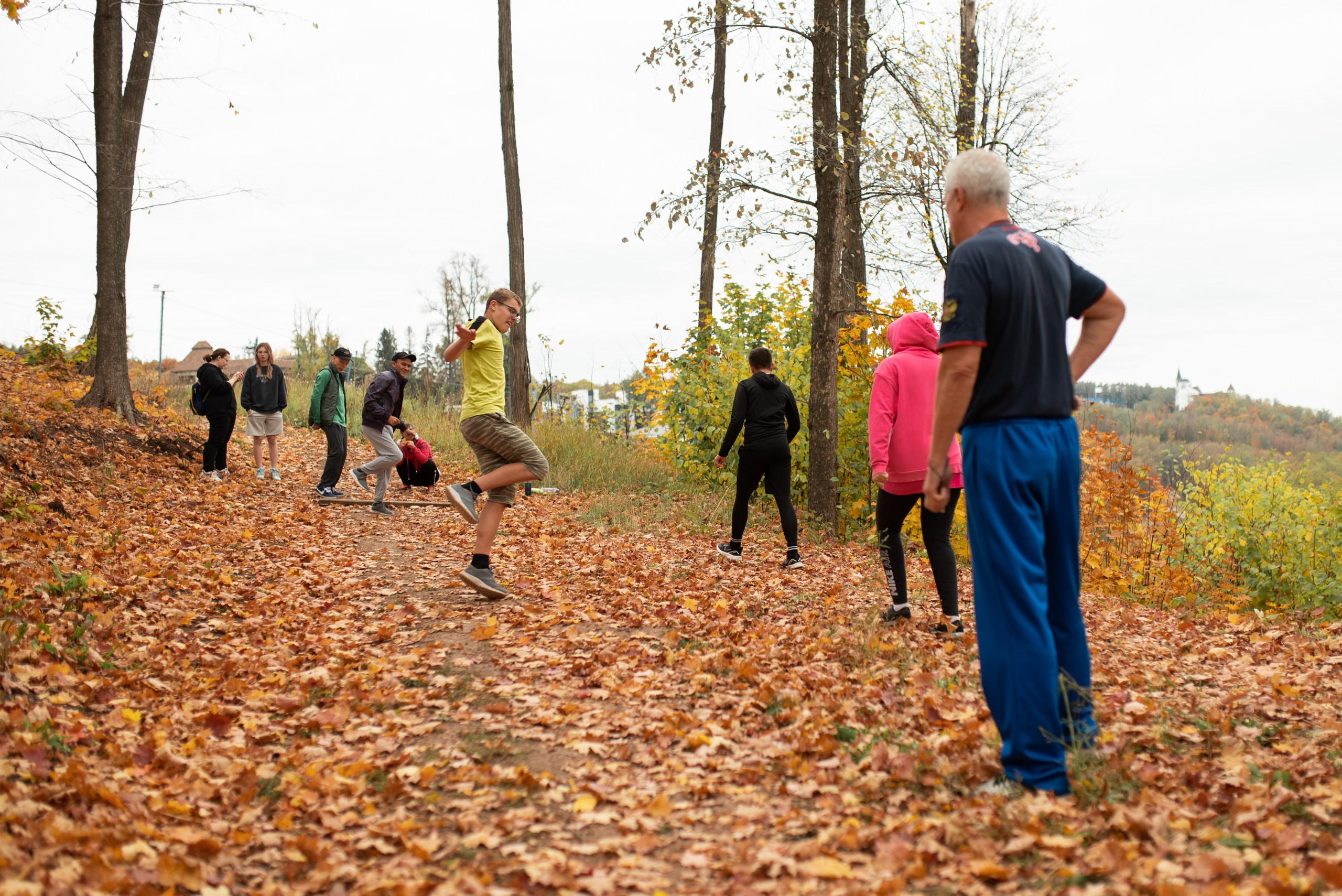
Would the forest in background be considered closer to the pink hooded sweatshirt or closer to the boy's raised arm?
the pink hooded sweatshirt

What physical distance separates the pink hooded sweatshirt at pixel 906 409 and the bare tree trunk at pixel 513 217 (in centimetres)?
1130

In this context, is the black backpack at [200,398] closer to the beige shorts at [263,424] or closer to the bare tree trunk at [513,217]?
the beige shorts at [263,424]

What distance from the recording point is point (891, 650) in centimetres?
546

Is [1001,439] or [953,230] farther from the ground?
[953,230]

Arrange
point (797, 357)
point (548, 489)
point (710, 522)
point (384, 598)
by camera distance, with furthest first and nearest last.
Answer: point (548, 489) → point (797, 357) → point (710, 522) → point (384, 598)

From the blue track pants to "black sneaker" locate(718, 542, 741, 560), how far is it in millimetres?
5629

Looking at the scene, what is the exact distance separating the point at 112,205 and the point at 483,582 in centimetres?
1133

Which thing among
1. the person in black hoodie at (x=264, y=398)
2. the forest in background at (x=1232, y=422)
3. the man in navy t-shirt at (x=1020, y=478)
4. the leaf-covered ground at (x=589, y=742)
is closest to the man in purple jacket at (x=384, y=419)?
the person in black hoodie at (x=264, y=398)

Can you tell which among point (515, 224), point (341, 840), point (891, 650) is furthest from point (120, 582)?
point (515, 224)

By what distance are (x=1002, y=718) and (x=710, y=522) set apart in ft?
26.7

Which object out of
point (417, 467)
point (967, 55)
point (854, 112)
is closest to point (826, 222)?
point (854, 112)

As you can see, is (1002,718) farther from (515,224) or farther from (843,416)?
(515,224)

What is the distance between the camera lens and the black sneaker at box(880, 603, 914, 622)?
617 cm

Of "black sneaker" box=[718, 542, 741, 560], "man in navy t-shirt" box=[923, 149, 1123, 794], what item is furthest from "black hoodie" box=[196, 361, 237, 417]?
"man in navy t-shirt" box=[923, 149, 1123, 794]
